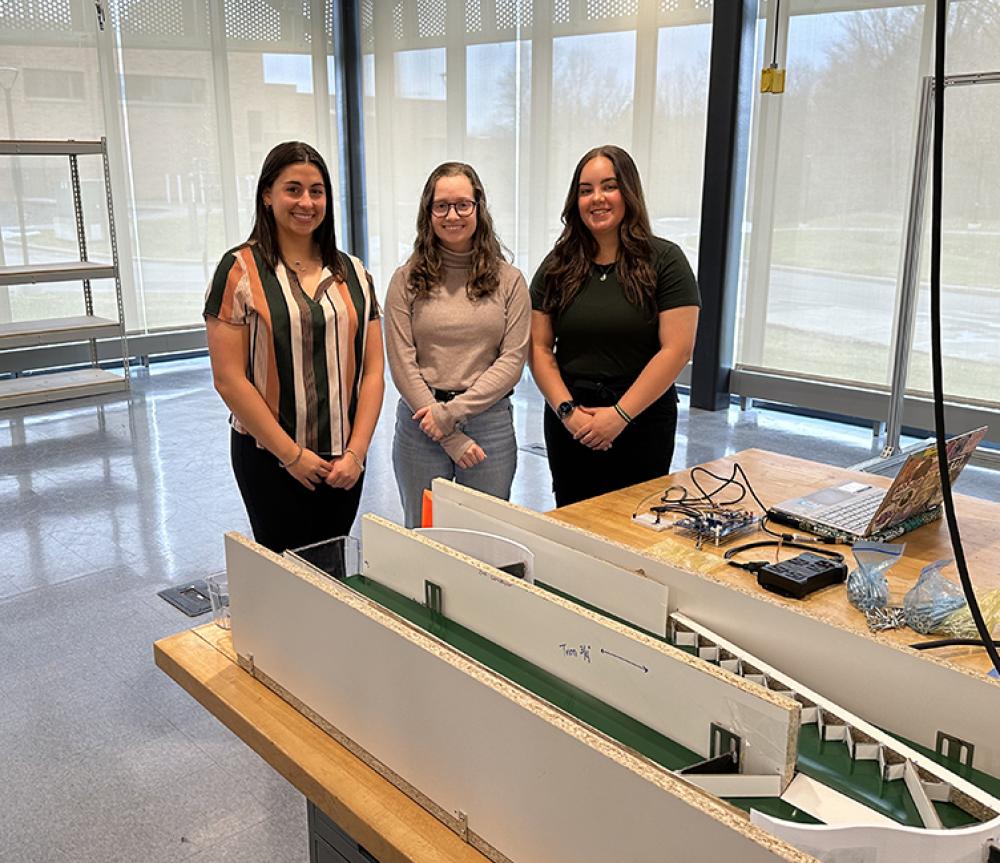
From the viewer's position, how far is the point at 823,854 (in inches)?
33.4

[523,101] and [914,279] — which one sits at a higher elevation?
[523,101]

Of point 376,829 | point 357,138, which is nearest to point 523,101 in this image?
point 357,138

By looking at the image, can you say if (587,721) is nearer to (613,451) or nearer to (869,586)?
(869,586)

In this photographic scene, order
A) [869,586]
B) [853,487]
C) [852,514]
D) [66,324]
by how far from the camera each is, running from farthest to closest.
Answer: [66,324] < [853,487] < [852,514] < [869,586]

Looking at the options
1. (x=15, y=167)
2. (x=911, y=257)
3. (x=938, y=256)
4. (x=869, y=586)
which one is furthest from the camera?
(x=15, y=167)

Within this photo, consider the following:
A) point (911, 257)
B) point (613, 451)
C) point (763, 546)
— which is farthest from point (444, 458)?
point (911, 257)

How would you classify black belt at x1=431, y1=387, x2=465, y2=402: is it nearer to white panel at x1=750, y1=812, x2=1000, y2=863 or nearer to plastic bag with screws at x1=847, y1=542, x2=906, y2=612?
plastic bag with screws at x1=847, y1=542, x2=906, y2=612

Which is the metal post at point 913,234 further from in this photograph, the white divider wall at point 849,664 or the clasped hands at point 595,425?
the white divider wall at point 849,664

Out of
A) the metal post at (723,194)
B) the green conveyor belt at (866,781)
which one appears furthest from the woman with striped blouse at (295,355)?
the metal post at (723,194)

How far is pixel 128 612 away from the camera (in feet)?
9.89

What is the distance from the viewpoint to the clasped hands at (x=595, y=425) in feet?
7.81

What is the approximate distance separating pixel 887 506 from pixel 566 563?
2.41 feet

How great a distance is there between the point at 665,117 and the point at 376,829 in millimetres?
5390

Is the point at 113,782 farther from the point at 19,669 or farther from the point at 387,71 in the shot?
the point at 387,71
